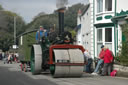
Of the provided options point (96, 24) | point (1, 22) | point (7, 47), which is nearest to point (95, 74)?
point (96, 24)

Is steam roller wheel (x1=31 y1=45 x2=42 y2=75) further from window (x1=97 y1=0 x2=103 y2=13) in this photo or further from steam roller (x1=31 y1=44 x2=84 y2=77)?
window (x1=97 y1=0 x2=103 y2=13)

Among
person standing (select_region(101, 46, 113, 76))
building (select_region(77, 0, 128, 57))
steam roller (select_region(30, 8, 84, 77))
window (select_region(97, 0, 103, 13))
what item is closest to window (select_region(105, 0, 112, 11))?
building (select_region(77, 0, 128, 57))

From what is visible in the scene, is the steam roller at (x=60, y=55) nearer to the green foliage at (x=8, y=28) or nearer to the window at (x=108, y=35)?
the window at (x=108, y=35)

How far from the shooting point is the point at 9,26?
77375 mm

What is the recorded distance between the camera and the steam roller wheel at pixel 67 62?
45.5 feet

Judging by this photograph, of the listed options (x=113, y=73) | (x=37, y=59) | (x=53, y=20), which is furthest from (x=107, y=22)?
(x=53, y=20)

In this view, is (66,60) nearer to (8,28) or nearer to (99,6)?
(99,6)

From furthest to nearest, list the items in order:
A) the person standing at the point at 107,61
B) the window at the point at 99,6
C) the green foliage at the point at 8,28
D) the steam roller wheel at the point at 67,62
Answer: the green foliage at the point at 8,28, the window at the point at 99,6, the person standing at the point at 107,61, the steam roller wheel at the point at 67,62

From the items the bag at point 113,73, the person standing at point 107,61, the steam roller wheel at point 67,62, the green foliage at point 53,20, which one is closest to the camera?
the steam roller wheel at point 67,62

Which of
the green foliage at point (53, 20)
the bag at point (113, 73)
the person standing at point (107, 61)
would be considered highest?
the green foliage at point (53, 20)

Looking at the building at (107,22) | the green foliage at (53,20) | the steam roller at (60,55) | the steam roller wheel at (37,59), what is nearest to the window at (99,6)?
the building at (107,22)

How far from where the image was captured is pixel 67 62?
13984 mm

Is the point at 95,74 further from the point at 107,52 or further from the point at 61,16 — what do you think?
the point at 61,16

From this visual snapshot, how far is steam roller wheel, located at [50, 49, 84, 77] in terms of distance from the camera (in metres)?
13.9
